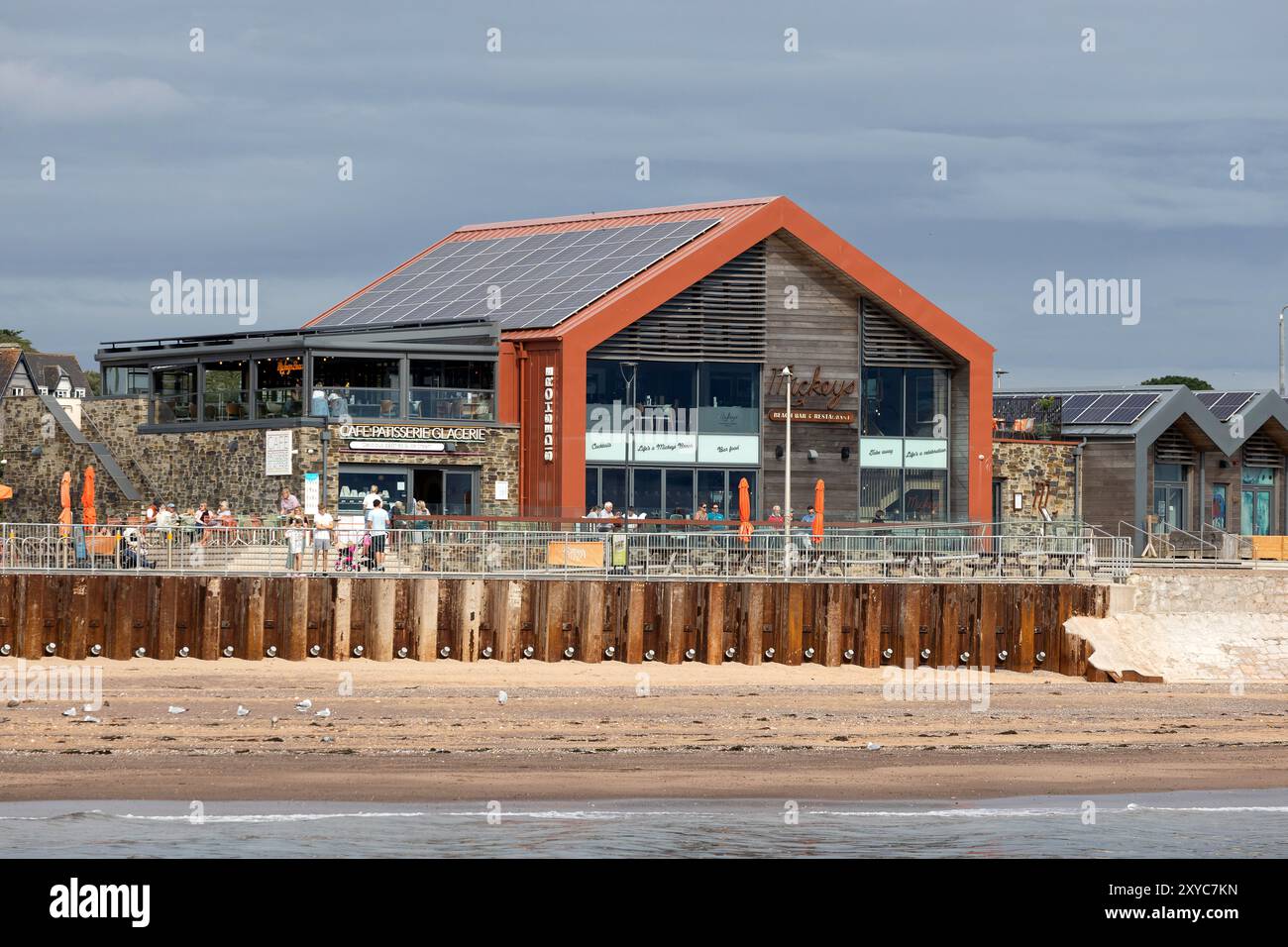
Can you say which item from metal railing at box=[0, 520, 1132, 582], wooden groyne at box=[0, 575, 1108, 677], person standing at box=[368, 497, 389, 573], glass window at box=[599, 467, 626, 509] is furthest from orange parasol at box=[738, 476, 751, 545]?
person standing at box=[368, 497, 389, 573]

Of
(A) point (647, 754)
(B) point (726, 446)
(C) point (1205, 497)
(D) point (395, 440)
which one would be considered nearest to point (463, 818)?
(A) point (647, 754)

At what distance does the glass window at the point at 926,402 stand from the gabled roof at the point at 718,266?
990 millimetres

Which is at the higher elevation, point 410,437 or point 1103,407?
point 1103,407

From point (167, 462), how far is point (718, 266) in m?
14.3

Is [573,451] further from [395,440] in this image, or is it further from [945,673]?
[945,673]

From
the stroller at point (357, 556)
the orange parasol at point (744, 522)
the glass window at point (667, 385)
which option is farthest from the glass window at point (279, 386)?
the stroller at point (357, 556)

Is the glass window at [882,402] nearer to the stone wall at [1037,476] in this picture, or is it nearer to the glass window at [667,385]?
the stone wall at [1037,476]

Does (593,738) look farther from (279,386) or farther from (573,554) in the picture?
(279,386)

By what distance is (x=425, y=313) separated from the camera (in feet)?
175

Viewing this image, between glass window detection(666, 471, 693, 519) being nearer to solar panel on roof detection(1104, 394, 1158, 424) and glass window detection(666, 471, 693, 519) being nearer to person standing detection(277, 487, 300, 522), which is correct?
person standing detection(277, 487, 300, 522)

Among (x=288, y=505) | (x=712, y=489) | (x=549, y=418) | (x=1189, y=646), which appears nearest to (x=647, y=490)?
(x=712, y=489)

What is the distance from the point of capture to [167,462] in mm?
49594

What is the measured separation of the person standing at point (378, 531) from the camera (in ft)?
117
